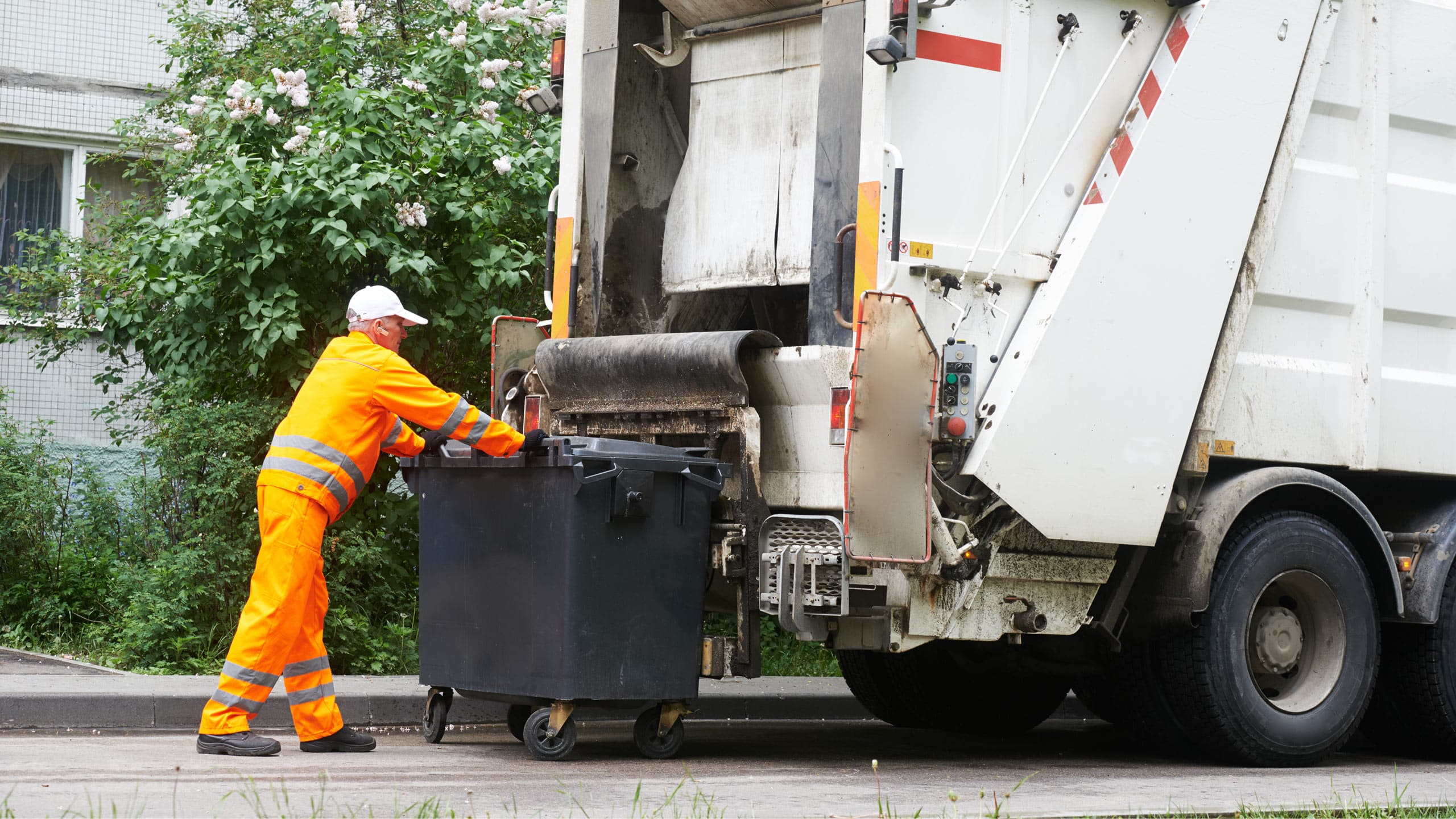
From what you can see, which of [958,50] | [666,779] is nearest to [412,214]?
[958,50]

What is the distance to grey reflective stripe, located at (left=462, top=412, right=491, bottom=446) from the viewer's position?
17.9 ft

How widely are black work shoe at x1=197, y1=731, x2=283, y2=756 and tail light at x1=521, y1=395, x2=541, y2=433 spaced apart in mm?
1404

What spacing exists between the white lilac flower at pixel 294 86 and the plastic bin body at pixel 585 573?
2.88m

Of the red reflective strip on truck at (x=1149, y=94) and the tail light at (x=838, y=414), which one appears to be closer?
the tail light at (x=838, y=414)

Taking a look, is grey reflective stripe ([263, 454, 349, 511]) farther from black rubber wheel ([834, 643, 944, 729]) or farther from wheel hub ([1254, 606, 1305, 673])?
wheel hub ([1254, 606, 1305, 673])

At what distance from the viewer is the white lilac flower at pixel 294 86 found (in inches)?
312

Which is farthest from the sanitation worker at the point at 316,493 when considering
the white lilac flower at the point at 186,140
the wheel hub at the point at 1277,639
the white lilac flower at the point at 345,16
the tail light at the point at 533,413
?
the white lilac flower at the point at 345,16

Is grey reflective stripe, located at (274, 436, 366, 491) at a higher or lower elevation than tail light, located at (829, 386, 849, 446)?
lower

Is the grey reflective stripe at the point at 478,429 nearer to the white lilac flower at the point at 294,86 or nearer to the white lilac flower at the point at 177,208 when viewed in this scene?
the white lilac flower at the point at 294,86

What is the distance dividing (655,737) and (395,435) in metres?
1.33

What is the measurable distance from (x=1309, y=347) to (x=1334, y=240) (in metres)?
0.38

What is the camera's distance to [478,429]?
17.9 feet

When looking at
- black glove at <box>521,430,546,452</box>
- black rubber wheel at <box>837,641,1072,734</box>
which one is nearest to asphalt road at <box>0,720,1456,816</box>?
black rubber wheel at <box>837,641,1072,734</box>

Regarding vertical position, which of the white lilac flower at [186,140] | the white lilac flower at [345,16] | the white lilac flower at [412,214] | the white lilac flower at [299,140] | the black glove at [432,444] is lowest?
the black glove at [432,444]
